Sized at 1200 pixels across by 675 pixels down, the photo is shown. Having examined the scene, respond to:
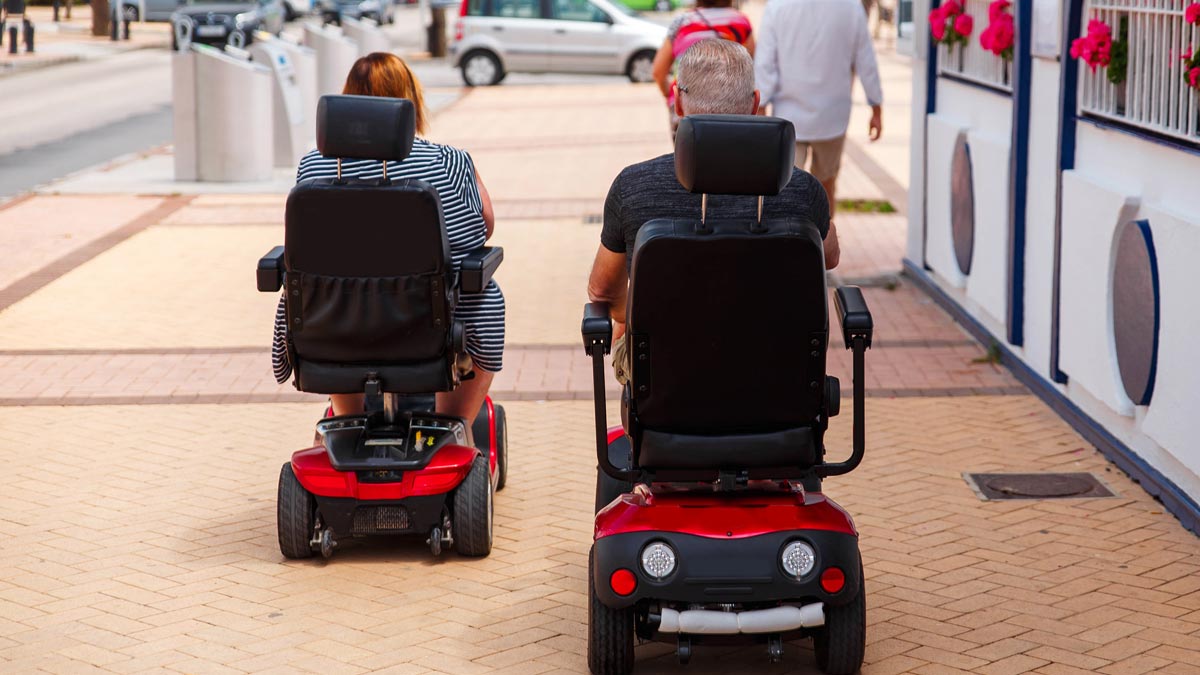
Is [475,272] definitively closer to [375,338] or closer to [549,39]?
[375,338]

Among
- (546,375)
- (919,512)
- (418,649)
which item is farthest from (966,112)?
(418,649)

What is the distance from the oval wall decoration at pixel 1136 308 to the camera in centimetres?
580

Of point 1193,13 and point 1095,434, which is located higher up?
point 1193,13

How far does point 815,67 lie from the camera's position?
31.7 feet

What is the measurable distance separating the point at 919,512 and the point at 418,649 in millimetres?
2065

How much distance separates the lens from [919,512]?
227 inches

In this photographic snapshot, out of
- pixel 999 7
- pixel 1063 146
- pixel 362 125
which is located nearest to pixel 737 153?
pixel 362 125

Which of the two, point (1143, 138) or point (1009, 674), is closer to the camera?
point (1009, 674)

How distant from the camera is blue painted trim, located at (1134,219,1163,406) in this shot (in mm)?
5762

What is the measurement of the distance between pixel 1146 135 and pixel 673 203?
104 inches

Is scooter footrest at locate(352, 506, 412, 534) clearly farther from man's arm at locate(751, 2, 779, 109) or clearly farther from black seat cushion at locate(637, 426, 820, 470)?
man's arm at locate(751, 2, 779, 109)

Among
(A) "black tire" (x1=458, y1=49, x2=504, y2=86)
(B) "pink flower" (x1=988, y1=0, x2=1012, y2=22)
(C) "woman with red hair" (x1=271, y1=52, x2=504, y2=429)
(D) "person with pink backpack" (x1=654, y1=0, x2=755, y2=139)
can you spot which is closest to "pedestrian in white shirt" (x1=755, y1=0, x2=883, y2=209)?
(D) "person with pink backpack" (x1=654, y1=0, x2=755, y2=139)

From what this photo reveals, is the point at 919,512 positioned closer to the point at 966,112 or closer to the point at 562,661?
the point at 562,661

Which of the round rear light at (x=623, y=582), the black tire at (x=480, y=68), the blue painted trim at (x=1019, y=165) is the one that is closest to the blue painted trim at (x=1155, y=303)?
the blue painted trim at (x=1019, y=165)
